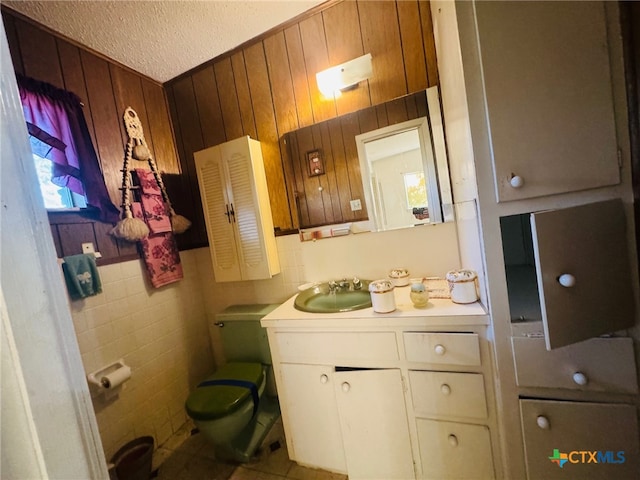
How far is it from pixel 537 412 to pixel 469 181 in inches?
30.9

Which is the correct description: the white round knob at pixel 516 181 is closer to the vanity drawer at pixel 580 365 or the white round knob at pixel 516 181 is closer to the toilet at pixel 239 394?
the vanity drawer at pixel 580 365

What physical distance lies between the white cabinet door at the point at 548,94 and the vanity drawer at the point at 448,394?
2.29ft

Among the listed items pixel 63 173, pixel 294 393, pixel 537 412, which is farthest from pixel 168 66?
pixel 537 412

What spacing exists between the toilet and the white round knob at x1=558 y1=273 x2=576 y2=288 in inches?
55.6

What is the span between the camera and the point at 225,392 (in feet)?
4.45

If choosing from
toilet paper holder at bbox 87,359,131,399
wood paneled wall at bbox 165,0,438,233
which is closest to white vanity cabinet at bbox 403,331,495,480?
wood paneled wall at bbox 165,0,438,233

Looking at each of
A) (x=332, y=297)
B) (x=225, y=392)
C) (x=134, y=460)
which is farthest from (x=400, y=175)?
(x=134, y=460)

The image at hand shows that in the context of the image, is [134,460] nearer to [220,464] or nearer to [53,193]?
[220,464]

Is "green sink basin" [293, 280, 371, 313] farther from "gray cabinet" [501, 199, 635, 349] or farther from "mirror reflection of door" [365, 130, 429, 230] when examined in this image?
"gray cabinet" [501, 199, 635, 349]

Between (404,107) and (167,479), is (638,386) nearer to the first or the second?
(404,107)

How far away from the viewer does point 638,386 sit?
721 millimetres

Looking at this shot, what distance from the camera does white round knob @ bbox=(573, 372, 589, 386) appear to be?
0.75 metres

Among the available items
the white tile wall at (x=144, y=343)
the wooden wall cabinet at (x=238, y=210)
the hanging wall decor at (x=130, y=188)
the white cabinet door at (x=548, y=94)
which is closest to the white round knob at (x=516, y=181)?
the white cabinet door at (x=548, y=94)

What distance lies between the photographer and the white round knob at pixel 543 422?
79cm
